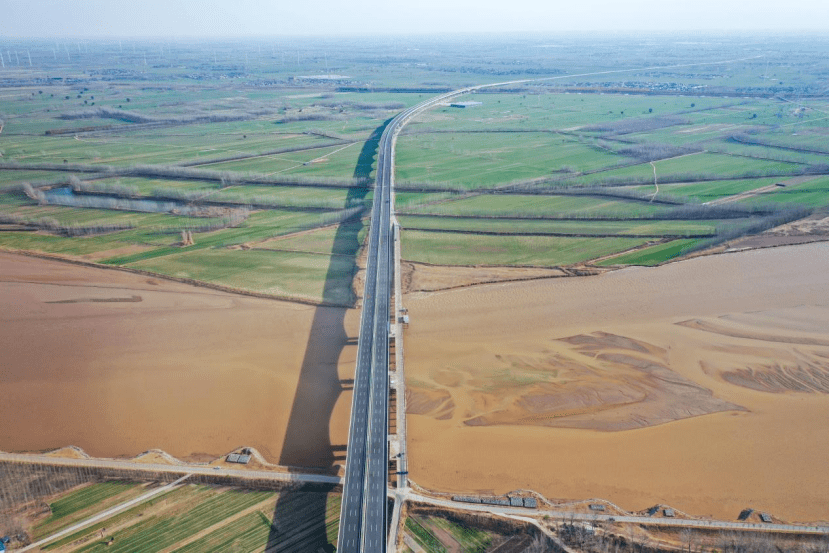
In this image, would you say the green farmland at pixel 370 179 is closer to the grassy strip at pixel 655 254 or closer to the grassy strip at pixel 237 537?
the grassy strip at pixel 655 254

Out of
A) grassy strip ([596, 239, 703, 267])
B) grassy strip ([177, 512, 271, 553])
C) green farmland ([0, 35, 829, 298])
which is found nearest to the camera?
grassy strip ([177, 512, 271, 553])

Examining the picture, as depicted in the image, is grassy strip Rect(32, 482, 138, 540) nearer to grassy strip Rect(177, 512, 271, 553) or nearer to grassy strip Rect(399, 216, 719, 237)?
grassy strip Rect(177, 512, 271, 553)

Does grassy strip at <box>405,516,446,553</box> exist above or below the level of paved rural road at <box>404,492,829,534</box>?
below

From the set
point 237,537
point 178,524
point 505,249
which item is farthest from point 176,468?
point 505,249

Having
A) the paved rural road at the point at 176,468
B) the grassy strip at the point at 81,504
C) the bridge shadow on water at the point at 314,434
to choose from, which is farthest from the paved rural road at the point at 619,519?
the grassy strip at the point at 81,504

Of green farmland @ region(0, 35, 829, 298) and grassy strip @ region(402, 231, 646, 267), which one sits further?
green farmland @ region(0, 35, 829, 298)

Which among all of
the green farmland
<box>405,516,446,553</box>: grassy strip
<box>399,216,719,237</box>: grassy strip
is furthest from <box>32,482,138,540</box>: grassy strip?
<box>399,216,719,237</box>: grassy strip

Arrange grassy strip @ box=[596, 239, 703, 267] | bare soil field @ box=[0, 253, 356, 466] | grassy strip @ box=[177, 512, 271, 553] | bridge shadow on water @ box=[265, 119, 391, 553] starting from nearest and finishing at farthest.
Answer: grassy strip @ box=[177, 512, 271, 553] → bridge shadow on water @ box=[265, 119, 391, 553] → bare soil field @ box=[0, 253, 356, 466] → grassy strip @ box=[596, 239, 703, 267]
